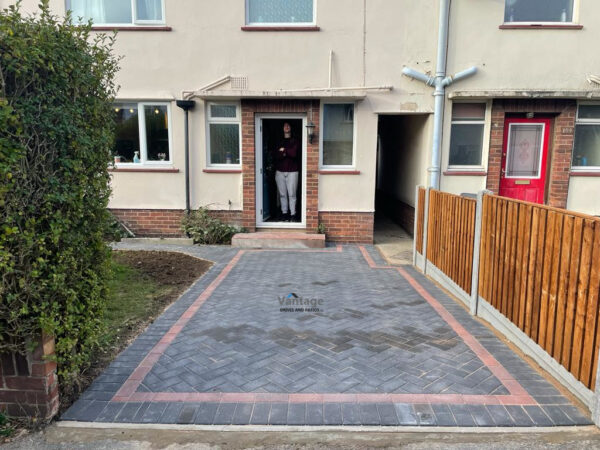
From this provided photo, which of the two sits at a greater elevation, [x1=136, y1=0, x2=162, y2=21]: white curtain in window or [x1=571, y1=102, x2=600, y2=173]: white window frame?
[x1=136, y1=0, x2=162, y2=21]: white curtain in window

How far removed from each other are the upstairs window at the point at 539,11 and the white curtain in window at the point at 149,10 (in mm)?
7238

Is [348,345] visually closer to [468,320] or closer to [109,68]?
[468,320]

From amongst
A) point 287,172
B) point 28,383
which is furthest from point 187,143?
point 28,383

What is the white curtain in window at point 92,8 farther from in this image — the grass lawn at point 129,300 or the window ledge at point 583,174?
the window ledge at point 583,174

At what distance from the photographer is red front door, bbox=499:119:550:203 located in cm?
913

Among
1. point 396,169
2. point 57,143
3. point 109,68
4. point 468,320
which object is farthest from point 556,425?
point 396,169

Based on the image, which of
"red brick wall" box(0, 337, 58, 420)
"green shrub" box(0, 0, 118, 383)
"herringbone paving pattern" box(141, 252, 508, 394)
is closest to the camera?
"green shrub" box(0, 0, 118, 383)

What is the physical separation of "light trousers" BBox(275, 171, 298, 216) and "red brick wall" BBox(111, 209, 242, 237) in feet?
3.83

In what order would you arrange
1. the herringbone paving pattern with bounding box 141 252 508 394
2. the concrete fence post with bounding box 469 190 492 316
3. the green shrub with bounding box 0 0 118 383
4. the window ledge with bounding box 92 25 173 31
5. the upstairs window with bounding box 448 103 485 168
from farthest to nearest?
the upstairs window with bounding box 448 103 485 168
the window ledge with bounding box 92 25 173 31
the concrete fence post with bounding box 469 190 492 316
the herringbone paving pattern with bounding box 141 252 508 394
the green shrub with bounding box 0 0 118 383

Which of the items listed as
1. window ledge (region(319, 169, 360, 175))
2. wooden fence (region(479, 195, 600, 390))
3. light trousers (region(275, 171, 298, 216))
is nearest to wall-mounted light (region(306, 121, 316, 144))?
window ledge (region(319, 169, 360, 175))

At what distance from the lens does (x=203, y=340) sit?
13.6ft

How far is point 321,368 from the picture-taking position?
356 centimetres

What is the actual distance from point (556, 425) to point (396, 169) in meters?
9.67

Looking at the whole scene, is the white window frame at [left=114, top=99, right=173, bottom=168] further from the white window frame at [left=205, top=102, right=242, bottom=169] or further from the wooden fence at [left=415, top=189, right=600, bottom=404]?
the wooden fence at [left=415, top=189, right=600, bottom=404]
